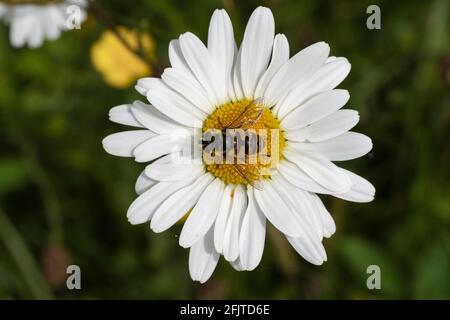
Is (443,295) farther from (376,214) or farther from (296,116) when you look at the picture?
(296,116)

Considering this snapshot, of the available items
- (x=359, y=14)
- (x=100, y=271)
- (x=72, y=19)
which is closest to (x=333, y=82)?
(x=72, y=19)

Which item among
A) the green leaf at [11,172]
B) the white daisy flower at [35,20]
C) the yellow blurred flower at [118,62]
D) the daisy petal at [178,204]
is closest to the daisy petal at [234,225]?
the daisy petal at [178,204]

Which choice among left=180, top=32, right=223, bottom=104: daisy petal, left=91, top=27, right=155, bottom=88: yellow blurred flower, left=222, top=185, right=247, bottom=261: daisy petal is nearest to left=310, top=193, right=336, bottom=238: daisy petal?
left=222, top=185, right=247, bottom=261: daisy petal

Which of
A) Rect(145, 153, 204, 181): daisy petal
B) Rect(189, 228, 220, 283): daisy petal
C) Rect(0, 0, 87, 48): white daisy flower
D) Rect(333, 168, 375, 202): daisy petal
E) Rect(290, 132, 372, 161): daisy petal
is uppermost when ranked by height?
Rect(0, 0, 87, 48): white daisy flower

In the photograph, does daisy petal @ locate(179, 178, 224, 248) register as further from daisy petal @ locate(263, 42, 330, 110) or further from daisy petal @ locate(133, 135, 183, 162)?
daisy petal @ locate(263, 42, 330, 110)

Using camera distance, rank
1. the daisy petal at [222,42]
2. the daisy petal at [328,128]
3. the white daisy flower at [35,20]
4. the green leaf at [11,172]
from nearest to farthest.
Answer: the daisy petal at [328,128] → the daisy petal at [222,42] → the white daisy flower at [35,20] → the green leaf at [11,172]

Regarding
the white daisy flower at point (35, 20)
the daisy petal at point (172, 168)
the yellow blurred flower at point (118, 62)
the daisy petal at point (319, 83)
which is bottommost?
the daisy petal at point (172, 168)

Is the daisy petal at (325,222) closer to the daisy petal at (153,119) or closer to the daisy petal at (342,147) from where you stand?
the daisy petal at (342,147)
